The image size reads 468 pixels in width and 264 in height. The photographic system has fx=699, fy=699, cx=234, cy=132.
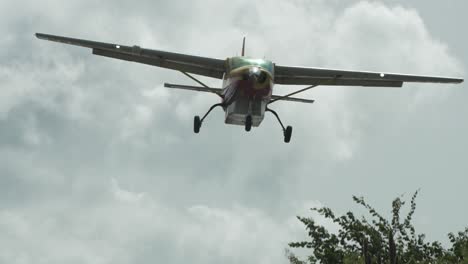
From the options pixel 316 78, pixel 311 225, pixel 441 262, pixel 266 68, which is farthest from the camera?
pixel 316 78

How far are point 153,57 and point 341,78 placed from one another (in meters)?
8.26

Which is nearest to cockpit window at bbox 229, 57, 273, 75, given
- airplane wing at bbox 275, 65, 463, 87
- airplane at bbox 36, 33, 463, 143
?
airplane at bbox 36, 33, 463, 143

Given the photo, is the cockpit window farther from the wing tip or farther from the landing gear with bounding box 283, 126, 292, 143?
the wing tip

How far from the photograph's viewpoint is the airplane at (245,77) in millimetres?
24500

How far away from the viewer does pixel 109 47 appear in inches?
1081

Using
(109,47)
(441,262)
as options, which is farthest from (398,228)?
(109,47)

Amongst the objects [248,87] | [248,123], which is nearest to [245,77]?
[248,87]

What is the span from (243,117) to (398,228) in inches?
279

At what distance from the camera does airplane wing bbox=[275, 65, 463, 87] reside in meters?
29.0

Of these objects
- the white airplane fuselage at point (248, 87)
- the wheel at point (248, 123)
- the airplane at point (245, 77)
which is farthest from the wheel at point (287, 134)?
the wheel at point (248, 123)

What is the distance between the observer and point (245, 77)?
79.4 ft

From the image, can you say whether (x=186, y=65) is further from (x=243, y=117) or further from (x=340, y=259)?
(x=340, y=259)

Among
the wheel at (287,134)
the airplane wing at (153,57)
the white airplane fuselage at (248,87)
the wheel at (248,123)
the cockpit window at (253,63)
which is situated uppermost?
the airplane wing at (153,57)

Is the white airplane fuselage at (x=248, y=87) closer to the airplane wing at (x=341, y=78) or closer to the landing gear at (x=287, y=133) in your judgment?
the landing gear at (x=287, y=133)
